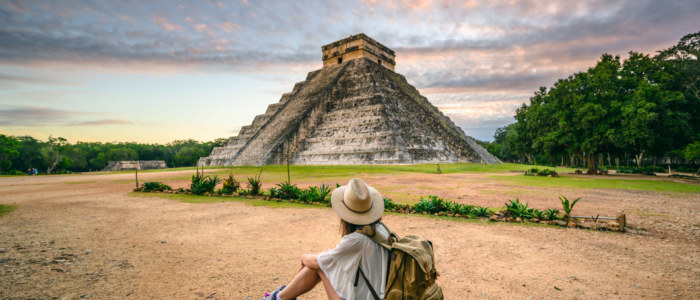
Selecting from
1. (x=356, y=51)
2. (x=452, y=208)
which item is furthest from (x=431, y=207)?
(x=356, y=51)

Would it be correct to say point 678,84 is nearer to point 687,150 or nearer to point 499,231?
point 687,150

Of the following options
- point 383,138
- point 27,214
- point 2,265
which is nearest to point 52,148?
point 383,138

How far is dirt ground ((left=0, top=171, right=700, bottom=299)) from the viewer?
3426 mm

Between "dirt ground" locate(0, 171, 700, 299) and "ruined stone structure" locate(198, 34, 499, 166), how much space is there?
57.3 feet

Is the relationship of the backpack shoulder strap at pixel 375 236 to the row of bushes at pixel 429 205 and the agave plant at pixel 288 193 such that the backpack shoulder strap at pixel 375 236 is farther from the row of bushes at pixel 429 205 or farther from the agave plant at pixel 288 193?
the agave plant at pixel 288 193

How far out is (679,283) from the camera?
11.5 feet

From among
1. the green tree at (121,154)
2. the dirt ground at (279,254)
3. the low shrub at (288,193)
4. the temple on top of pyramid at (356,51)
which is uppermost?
the temple on top of pyramid at (356,51)

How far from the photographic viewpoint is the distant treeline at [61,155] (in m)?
44.5

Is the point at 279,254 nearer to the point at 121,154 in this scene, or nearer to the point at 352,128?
the point at 352,128

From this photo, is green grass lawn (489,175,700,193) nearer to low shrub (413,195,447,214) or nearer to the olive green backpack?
low shrub (413,195,447,214)

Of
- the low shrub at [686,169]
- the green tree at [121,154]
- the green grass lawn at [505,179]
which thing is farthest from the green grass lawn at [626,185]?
the green tree at [121,154]

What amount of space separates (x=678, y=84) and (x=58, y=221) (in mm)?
28383

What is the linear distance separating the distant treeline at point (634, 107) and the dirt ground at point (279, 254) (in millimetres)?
11785

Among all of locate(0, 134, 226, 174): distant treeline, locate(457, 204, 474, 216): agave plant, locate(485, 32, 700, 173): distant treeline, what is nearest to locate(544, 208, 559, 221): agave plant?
locate(457, 204, 474, 216): agave plant
